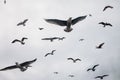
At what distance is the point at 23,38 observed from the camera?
57.8m

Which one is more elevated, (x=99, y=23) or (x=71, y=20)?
(x=99, y=23)

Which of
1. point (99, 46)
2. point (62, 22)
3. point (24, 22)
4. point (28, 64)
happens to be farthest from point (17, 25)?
point (99, 46)

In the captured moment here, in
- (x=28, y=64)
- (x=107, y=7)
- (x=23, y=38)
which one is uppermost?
(x=107, y=7)

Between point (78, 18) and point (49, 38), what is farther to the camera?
point (49, 38)

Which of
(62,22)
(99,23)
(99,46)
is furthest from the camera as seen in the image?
(99,46)

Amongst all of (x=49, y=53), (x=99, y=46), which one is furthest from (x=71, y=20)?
(x=49, y=53)

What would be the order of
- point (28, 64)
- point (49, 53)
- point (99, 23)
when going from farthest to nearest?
point (49, 53) → point (99, 23) → point (28, 64)

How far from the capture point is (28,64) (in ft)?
179

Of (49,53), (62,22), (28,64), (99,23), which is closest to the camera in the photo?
(62,22)

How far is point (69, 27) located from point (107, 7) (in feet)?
40.7

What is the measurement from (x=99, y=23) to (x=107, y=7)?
2.92 meters

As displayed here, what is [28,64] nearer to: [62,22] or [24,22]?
[24,22]

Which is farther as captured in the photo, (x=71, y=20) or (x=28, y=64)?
(x=28, y=64)

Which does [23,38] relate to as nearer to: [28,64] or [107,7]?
[28,64]
